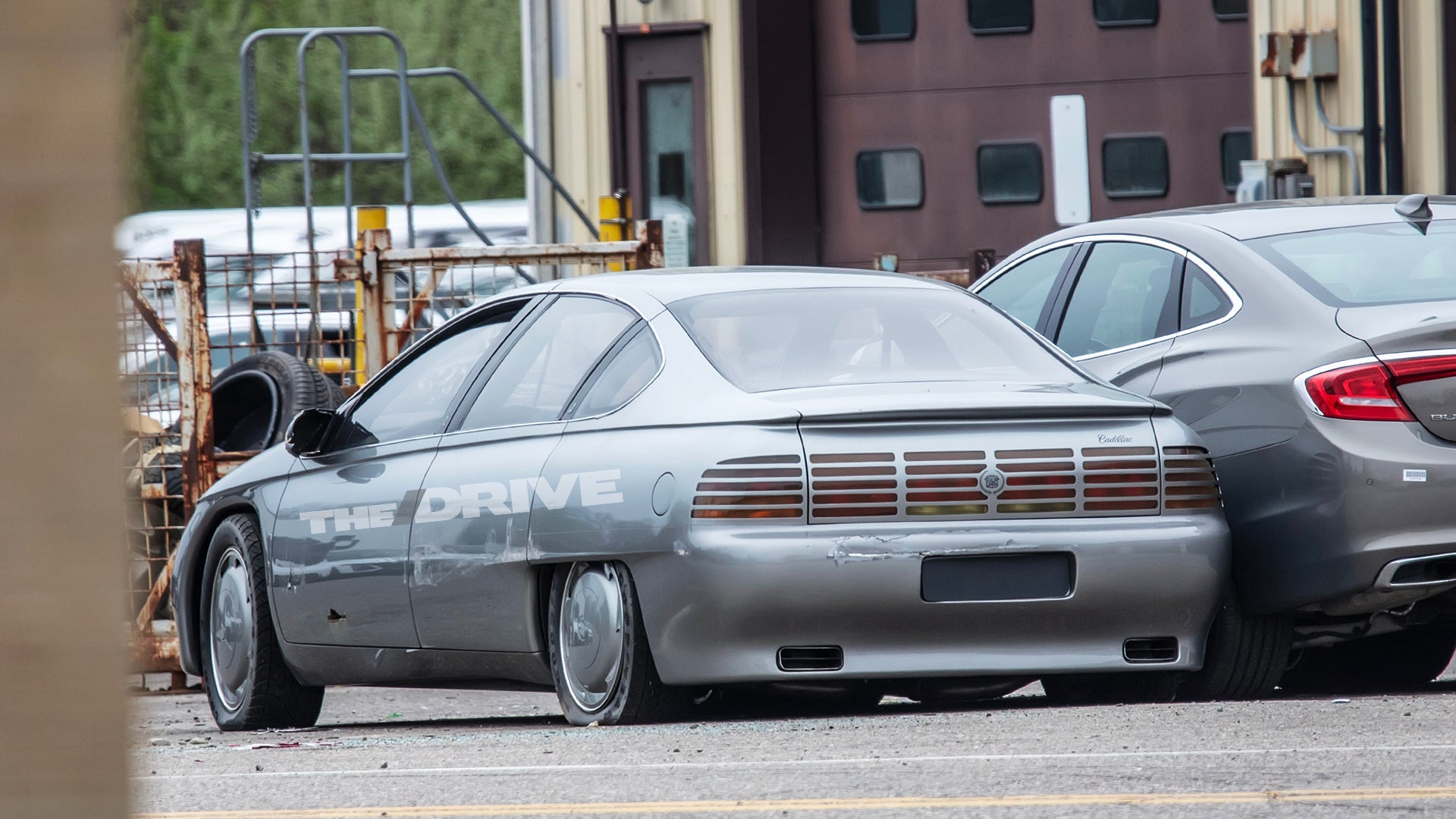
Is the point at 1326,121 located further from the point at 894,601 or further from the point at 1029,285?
the point at 894,601

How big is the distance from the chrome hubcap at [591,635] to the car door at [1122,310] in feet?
6.19

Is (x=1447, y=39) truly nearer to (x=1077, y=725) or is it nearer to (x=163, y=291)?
(x=163, y=291)

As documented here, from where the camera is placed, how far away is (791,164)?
51.4 feet

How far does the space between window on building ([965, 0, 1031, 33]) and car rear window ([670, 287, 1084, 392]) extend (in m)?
9.63

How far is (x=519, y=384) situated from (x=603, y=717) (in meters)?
1.13

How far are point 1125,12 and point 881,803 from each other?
12.1 m

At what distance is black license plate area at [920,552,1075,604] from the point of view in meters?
5.33

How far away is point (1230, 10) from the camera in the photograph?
15.0 meters

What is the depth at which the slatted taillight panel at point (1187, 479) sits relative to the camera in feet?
18.2

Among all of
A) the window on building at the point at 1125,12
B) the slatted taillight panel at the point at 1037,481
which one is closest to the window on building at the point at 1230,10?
the window on building at the point at 1125,12

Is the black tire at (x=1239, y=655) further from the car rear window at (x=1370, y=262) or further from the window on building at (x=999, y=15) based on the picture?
the window on building at (x=999, y=15)

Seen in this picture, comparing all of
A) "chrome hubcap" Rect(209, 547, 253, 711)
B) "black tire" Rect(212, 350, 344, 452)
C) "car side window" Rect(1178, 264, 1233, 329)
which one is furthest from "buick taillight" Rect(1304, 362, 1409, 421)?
"black tire" Rect(212, 350, 344, 452)

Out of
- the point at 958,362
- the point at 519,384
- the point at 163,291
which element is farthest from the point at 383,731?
the point at 163,291

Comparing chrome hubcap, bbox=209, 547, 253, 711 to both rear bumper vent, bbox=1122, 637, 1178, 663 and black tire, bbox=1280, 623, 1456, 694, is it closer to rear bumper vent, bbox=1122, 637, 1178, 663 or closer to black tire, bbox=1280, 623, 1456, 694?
rear bumper vent, bbox=1122, 637, 1178, 663
